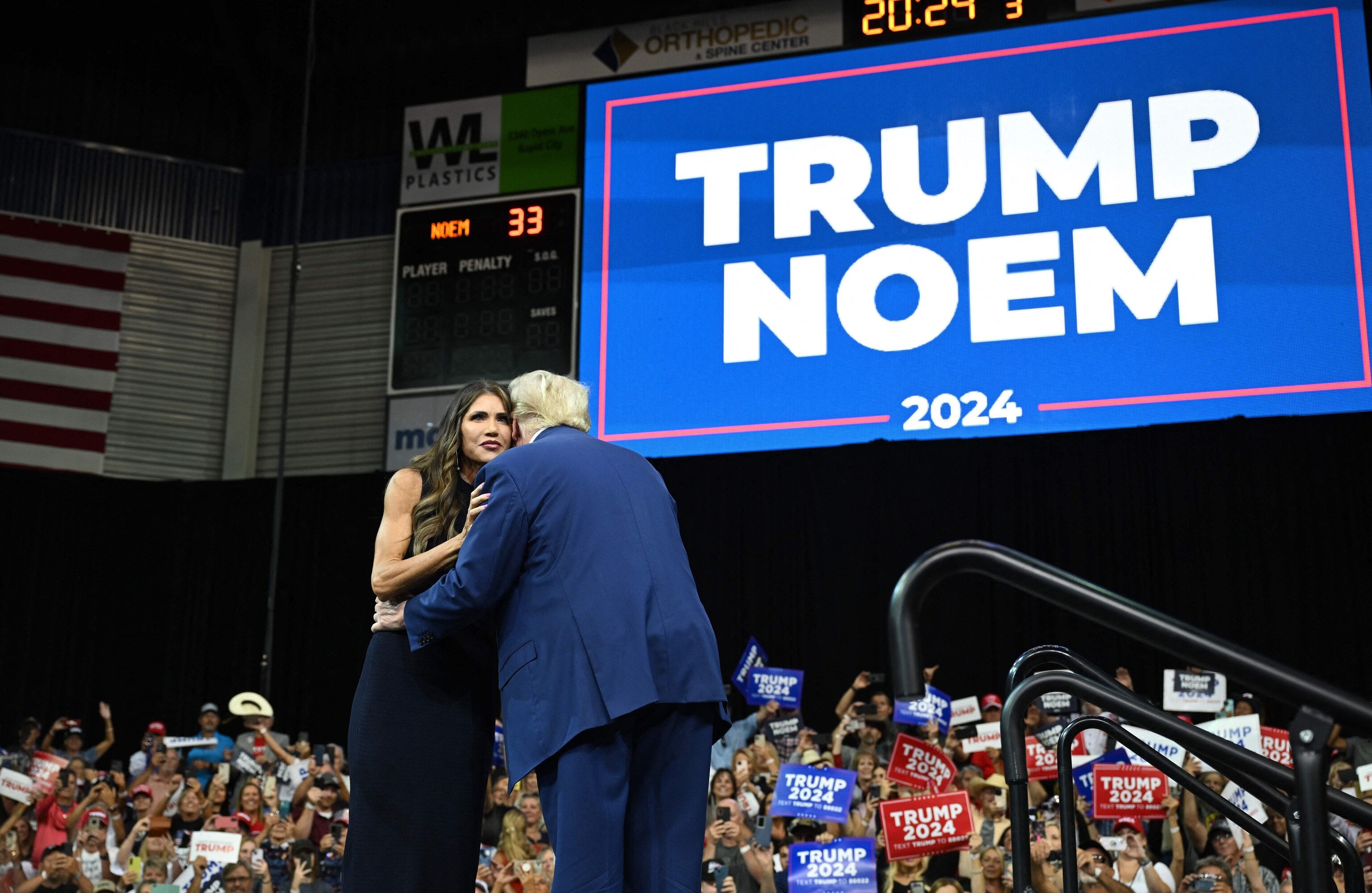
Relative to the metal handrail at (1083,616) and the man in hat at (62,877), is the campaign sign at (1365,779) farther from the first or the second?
the man in hat at (62,877)

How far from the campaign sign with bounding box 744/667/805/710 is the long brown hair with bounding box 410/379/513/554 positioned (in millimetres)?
4687

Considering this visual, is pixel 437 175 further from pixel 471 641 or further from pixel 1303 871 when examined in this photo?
pixel 1303 871

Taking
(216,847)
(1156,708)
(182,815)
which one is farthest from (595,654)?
(182,815)

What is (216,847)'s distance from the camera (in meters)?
5.68

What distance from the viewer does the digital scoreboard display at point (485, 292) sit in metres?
8.32

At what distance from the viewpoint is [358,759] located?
2.26 metres

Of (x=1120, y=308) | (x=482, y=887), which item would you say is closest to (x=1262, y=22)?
(x=1120, y=308)

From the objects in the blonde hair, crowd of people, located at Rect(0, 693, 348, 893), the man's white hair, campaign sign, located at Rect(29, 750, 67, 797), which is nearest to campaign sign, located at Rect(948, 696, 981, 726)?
the blonde hair

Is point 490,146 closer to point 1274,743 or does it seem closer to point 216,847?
point 216,847

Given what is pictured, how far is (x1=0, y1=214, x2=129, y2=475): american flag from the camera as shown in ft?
30.4

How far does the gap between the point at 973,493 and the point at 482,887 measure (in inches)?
147

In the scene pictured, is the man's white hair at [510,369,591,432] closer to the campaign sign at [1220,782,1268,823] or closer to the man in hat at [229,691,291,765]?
the campaign sign at [1220,782,1268,823]

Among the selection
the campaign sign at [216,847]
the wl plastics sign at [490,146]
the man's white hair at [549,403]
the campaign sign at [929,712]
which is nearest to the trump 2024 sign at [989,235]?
the wl plastics sign at [490,146]

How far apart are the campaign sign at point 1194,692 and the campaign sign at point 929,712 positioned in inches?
39.4
